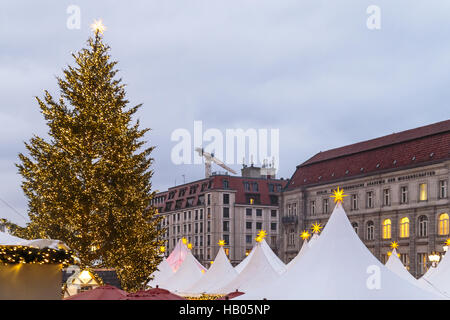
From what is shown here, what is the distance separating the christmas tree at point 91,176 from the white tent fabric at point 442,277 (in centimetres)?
1423

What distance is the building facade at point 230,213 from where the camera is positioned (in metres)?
88.1

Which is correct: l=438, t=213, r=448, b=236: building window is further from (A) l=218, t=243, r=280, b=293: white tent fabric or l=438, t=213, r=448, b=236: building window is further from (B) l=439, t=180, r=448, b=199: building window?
(A) l=218, t=243, r=280, b=293: white tent fabric

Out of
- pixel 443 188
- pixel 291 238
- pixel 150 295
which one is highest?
pixel 443 188

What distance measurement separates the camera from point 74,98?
2731 centimetres

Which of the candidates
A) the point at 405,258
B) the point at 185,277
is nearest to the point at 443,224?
the point at 405,258

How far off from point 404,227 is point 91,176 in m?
34.9

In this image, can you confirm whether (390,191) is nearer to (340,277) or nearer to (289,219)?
(289,219)

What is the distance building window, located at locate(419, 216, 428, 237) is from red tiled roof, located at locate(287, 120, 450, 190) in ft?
14.8

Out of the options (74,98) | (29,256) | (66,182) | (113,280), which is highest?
(74,98)

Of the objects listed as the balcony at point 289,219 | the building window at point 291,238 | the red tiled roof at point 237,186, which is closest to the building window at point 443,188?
the balcony at point 289,219

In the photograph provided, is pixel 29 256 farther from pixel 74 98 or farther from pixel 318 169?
pixel 318 169

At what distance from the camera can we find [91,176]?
1040 inches

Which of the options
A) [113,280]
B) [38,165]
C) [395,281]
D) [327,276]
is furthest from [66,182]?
[395,281]
